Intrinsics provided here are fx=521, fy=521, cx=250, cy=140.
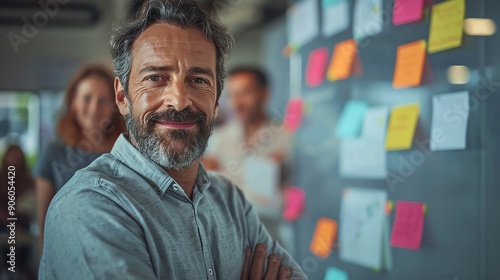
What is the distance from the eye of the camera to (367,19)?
1.71m

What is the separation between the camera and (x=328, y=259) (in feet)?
6.49

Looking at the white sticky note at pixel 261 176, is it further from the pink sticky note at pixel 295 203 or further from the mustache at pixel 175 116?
the mustache at pixel 175 116

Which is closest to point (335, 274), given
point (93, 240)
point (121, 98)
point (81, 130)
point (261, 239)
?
point (261, 239)

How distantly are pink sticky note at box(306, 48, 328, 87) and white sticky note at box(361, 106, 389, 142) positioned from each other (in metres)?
0.42

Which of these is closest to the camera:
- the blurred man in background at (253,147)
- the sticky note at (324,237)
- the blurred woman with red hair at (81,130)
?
the blurred woman with red hair at (81,130)

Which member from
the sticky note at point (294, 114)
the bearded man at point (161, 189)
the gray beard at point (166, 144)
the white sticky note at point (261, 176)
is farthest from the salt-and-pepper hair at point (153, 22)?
the white sticky note at point (261, 176)

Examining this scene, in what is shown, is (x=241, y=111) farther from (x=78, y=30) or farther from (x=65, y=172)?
(x=65, y=172)

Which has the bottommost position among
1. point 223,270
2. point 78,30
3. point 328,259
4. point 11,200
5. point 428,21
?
point 328,259

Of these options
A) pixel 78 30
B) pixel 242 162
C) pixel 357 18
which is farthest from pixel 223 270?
pixel 78 30

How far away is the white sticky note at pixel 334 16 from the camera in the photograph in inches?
73.6

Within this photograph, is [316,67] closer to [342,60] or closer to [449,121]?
[342,60]

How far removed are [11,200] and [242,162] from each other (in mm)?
1799

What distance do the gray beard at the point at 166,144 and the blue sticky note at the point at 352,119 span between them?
0.81 metres

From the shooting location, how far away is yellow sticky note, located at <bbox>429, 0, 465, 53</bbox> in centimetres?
129
